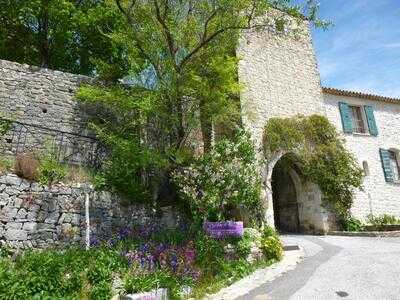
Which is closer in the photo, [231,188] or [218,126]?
[231,188]

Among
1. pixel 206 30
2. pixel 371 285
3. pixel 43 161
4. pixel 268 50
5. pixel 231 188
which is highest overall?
pixel 268 50

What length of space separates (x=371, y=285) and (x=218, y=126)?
23.3 ft

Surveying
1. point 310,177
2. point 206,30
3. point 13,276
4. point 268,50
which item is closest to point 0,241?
point 13,276

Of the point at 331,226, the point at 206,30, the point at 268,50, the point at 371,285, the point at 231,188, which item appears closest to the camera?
the point at 371,285

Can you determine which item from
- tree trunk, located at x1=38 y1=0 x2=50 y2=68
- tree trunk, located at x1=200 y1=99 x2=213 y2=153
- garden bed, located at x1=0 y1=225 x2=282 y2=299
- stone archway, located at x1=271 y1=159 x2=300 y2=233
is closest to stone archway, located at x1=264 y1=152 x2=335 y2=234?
stone archway, located at x1=271 y1=159 x2=300 y2=233

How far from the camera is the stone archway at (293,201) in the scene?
13562mm

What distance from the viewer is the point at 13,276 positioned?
6.53 meters

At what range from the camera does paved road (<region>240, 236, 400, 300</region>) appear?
6.91 m

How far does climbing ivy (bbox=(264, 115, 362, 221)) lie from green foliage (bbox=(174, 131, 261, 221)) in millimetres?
3299

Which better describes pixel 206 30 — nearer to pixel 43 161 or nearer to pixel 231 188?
pixel 231 188

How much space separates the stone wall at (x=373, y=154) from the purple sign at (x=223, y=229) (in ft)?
24.4

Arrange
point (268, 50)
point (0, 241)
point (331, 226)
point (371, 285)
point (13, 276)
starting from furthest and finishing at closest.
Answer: point (268, 50) < point (331, 226) < point (0, 241) < point (371, 285) < point (13, 276)

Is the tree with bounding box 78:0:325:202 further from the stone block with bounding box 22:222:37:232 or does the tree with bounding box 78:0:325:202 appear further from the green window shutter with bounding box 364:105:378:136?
the green window shutter with bounding box 364:105:378:136

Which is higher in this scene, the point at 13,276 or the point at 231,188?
the point at 231,188
